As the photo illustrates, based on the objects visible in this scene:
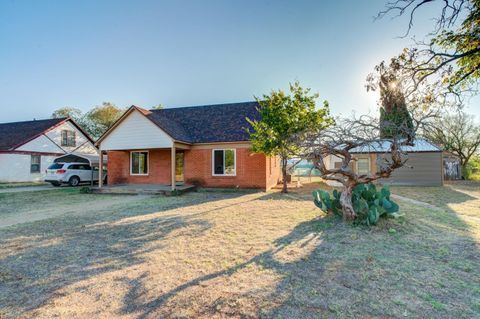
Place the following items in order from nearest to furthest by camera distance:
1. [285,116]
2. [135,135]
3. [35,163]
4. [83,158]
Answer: [285,116]
[135,135]
[83,158]
[35,163]

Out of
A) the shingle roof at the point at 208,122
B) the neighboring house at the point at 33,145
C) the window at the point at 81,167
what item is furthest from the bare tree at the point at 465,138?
the neighboring house at the point at 33,145

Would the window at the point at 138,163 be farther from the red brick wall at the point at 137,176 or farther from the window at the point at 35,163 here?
the window at the point at 35,163

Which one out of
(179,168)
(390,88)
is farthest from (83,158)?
(390,88)

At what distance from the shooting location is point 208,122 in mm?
17766

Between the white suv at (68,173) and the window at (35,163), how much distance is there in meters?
6.74

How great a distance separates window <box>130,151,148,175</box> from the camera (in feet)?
58.2

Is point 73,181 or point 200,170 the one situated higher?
point 200,170

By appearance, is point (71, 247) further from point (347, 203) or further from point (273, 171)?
point (273, 171)

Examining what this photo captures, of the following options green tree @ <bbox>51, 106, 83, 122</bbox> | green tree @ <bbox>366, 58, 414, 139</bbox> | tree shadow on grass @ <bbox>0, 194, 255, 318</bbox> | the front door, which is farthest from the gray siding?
green tree @ <bbox>51, 106, 83, 122</bbox>

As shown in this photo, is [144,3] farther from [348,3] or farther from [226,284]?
[226,284]

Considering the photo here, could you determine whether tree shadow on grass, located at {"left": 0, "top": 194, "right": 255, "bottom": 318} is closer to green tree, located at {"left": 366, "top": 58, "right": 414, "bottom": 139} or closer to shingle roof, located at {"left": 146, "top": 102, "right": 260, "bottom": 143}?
green tree, located at {"left": 366, "top": 58, "right": 414, "bottom": 139}

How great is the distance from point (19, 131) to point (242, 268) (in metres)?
31.1

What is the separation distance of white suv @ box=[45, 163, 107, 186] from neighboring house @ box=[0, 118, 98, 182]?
261 inches

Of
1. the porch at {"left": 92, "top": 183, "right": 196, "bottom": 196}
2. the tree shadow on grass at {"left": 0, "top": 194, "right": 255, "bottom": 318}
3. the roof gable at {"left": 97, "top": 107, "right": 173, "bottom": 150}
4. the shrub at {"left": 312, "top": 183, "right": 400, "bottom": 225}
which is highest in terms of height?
the roof gable at {"left": 97, "top": 107, "right": 173, "bottom": 150}
